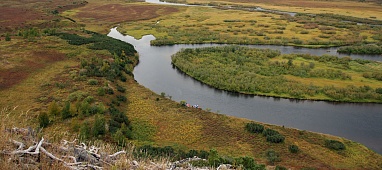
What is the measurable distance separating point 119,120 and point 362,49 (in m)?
59.0

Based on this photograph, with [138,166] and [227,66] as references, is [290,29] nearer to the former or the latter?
[227,66]

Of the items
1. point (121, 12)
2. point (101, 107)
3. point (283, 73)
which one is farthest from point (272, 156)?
point (121, 12)

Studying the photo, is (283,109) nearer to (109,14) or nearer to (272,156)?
(272,156)

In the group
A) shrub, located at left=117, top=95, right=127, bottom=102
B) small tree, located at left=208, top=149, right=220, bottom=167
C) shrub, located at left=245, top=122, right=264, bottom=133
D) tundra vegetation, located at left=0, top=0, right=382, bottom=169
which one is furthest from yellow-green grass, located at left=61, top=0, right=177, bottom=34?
small tree, located at left=208, top=149, right=220, bottom=167

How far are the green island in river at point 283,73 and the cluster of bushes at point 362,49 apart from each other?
8.63m

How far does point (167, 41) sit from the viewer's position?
240ft

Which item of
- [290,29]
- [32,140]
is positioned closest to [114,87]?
[32,140]

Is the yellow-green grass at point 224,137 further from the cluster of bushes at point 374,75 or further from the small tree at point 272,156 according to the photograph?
the cluster of bushes at point 374,75

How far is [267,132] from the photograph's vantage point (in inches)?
1219

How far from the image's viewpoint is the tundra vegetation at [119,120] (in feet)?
76.3

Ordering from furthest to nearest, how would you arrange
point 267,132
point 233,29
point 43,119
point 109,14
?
point 109,14
point 233,29
point 267,132
point 43,119

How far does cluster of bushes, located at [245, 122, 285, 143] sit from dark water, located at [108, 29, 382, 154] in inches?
204

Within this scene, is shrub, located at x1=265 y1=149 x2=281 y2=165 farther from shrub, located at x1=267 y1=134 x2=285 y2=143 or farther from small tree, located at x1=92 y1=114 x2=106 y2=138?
small tree, located at x1=92 y1=114 x2=106 y2=138

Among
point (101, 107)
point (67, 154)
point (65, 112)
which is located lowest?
point (101, 107)
